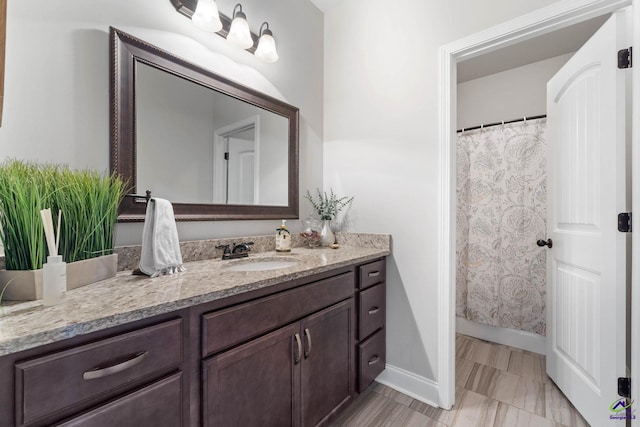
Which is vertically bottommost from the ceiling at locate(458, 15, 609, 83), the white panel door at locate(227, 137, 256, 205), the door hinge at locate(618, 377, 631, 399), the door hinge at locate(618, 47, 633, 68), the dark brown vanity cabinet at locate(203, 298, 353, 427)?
the door hinge at locate(618, 377, 631, 399)

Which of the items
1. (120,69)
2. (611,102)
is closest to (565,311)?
(611,102)

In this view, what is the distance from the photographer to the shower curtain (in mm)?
2279

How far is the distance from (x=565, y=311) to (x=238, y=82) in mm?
2327

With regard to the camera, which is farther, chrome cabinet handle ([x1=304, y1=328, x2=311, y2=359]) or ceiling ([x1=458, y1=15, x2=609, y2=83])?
ceiling ([x1=458, y1=15, x2=609, y2=83])

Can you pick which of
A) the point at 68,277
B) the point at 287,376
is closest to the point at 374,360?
the point at 287,376

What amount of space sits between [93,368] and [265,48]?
1.68m

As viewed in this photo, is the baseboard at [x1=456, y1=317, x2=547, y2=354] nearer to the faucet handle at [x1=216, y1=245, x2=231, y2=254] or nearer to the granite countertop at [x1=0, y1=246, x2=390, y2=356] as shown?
the granite countertop at [x1=0, y1=246, x2=390, y2=356]

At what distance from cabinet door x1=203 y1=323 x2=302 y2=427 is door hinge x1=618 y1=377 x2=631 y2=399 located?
1454 millimetres

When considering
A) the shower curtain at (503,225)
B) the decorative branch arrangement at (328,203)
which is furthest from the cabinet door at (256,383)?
→ the shower curtain at (503,225)

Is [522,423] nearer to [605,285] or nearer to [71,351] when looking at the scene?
[605,285]

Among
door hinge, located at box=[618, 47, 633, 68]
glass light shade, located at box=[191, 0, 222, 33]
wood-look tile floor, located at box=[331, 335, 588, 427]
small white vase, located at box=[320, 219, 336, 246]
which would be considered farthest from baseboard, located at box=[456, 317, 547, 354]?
glass light shade, located at box=[191, 0, 222, 33]

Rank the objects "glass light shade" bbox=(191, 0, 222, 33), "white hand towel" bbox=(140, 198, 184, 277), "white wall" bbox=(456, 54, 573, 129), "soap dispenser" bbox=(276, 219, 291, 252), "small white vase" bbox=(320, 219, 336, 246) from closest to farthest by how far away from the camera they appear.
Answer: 1. "white hand towel" bbox=(140, 198, 184, 277)
2. "glass light shade" bbox=(191, 0, 222, 33)
3. "soap dispenser" bbox=(276, 219, 291, 252)
4. "small white vase" bbox=(320, 219, 336, 246)
5. "white wall" bbox=(456, 54, 573, 129)

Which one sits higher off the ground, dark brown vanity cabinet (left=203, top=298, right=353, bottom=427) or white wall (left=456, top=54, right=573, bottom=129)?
white wall (left=456, top=54, right=573, bottom=129)

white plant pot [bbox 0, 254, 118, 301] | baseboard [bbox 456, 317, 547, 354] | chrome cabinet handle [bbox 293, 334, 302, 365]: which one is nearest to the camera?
white plant pot [bbox 0, 254, 118, 301]
